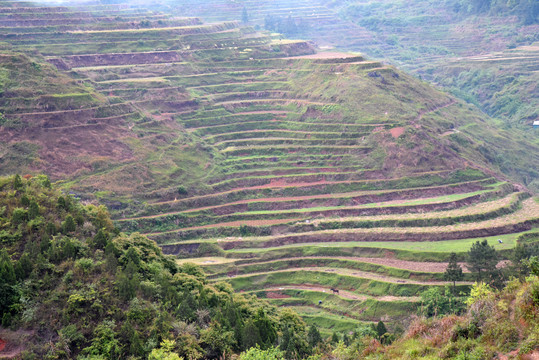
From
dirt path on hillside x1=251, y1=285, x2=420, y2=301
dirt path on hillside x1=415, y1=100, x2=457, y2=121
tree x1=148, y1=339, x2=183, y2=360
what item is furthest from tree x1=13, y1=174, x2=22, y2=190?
dirt path on hillside x1=415, y1=100, x2=457, y2=121

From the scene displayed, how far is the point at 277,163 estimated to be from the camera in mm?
56219

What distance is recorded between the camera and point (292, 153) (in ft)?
189

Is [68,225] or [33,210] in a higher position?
[33,210]

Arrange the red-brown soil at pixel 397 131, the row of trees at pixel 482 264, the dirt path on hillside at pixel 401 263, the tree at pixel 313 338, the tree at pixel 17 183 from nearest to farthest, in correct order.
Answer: the tree at pixel 313 338
the tree at pixel 17 183
the row of trees at pixel 482 264
the dirt path on hillside at pixel 401 263
the red-brown soil at pixel 397 131

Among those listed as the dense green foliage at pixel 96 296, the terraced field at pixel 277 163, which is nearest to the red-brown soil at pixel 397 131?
the terraced field at pixel 277 163

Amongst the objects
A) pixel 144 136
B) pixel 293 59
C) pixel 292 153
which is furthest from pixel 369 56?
pixel 144 136

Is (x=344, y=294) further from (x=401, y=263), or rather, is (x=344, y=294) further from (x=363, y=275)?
(x=401, y=263)

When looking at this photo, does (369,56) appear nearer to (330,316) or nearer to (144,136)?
(144,136)

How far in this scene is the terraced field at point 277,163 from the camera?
40281 mm

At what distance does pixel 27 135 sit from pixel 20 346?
112 ft

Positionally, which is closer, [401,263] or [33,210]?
[33,210]

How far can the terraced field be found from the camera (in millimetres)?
40281

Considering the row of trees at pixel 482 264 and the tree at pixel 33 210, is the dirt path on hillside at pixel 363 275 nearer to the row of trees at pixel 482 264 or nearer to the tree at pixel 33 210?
the row of trees at pixel 482 264

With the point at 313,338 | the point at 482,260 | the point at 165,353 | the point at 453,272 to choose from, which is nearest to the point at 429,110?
the point at 482,260
